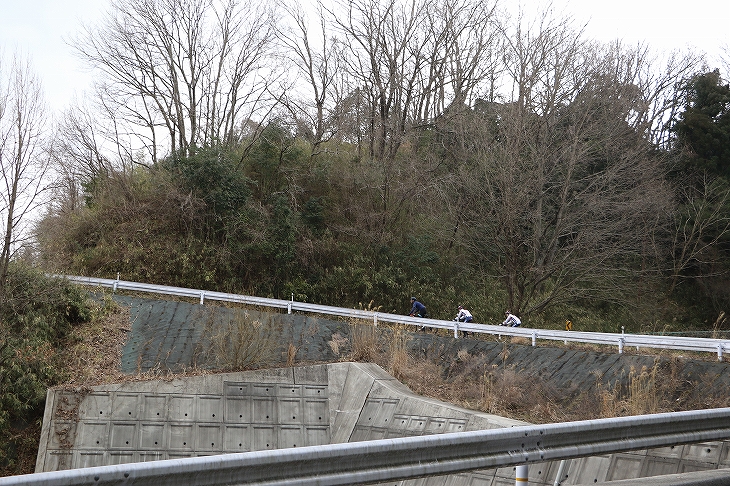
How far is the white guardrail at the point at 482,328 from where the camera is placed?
14.2 m

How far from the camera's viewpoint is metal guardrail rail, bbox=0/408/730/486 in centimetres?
379

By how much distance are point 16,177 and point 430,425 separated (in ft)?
33.2

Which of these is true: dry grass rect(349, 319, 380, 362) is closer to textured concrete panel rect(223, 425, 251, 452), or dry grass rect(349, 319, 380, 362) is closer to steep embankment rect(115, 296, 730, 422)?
steep embankment rect(115, 296, 730, 422)

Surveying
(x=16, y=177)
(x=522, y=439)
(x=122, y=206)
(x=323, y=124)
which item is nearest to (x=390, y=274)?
(x=323, y=124)

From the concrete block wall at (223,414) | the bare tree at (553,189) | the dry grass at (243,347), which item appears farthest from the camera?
the bare tree at (553,189)

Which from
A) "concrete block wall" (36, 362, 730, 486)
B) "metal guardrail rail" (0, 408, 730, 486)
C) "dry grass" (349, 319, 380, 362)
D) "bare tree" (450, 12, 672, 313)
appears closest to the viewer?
"metal guardrail rail" (0, 408, 730, 486)

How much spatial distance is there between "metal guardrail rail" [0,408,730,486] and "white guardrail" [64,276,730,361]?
8998 mm

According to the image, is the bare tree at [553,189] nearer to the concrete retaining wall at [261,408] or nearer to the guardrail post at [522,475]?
the concrete retaining wall at [261,408]

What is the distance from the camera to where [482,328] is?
19.5 meters

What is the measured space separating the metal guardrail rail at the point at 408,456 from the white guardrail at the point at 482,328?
8998 mm

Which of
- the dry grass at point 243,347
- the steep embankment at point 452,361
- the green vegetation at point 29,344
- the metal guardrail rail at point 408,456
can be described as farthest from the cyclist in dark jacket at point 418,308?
the metal guardrail rail at point 408,456

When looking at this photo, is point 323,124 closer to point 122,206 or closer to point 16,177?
point 122,206

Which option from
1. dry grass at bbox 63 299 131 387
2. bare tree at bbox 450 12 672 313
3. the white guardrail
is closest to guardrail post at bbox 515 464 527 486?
the white guardrail

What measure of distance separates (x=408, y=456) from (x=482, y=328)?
1525 centimetres
